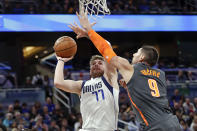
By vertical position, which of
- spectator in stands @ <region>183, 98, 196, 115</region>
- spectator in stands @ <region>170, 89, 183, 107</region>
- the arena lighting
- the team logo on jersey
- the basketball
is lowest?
spectator in stands @ <region>183, 98, 196, 115</region>

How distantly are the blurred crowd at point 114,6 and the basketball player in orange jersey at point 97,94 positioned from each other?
447 inches

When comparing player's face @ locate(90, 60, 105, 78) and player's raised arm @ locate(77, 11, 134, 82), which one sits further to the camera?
player's face @ locate(90, 60, 105, 78)

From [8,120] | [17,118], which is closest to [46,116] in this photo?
[17,118]

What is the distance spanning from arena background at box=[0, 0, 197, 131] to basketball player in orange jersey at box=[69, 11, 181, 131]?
608 cm

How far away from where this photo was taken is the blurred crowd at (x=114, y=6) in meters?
16.1

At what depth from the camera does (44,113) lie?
38.9 ft

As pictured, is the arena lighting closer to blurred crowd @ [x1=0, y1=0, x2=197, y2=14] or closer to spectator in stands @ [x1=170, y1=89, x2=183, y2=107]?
blurred crowd @ [x1=0, y1=0, x2=197, y2=14]

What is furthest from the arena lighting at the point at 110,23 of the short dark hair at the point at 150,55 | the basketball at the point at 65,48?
the short dark hair at the point at 150,55

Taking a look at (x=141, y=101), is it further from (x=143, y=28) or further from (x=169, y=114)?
(x=143, y=28)

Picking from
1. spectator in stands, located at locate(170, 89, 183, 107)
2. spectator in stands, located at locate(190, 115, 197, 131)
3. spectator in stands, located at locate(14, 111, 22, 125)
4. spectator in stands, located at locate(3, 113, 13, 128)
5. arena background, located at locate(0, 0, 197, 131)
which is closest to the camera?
spectator in stands, located at locate(14, 111, 22, 125)

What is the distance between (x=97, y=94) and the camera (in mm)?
4840

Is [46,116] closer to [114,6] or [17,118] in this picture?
[17,118]

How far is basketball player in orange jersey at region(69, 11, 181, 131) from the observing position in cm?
371

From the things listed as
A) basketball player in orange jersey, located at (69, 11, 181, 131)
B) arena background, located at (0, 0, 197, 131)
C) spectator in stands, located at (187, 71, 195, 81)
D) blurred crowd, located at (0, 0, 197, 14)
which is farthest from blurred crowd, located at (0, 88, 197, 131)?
basketball player in orange jersey, located at (69, 11, 181, 131)
